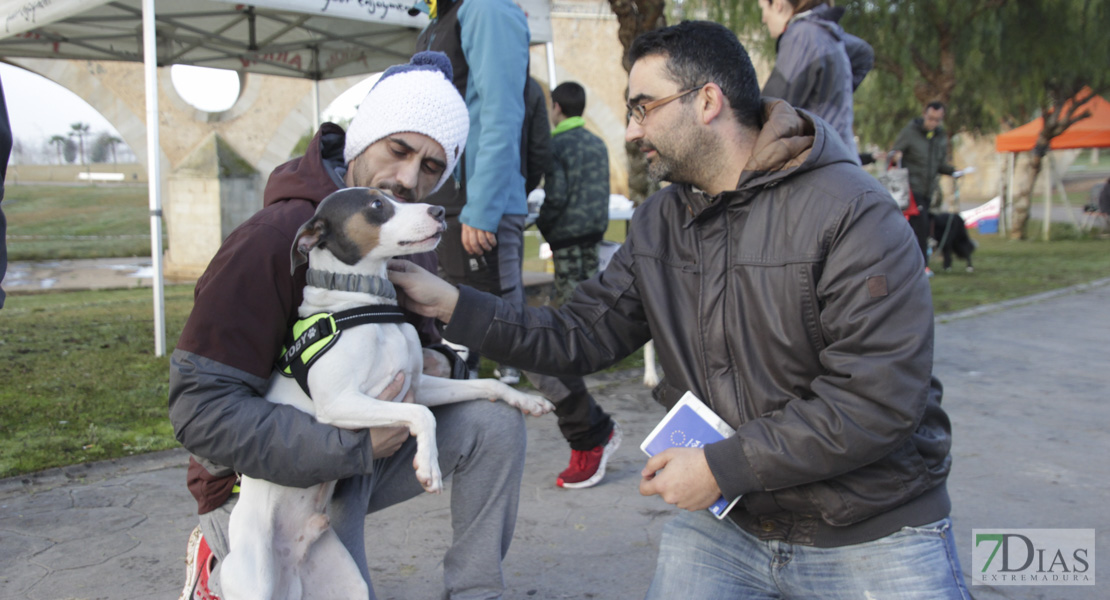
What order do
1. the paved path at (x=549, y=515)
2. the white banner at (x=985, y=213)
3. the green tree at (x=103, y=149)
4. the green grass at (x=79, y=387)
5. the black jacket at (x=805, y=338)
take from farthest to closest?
the green tree at (x=103, y=149), the white banner at (x=985, y=213), the green grass at (x=79, y=387), the paved path at (x=549, y=515), the black jacket at (x=805, y=338)

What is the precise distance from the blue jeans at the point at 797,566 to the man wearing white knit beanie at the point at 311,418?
1.65 ft

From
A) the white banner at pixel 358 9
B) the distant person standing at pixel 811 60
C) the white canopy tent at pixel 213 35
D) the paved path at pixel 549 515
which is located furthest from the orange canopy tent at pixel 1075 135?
the distant person standing at pixel 811 60

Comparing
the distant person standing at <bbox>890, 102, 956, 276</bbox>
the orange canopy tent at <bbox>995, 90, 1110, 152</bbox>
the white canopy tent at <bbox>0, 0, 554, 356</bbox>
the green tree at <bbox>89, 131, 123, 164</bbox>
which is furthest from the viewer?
the green tree at <bbox>89, 131, 123, 164</bbox>

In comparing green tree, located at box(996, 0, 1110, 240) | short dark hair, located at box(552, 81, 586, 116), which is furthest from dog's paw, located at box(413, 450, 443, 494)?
green tree, located at box(996, 0, 1110, 240)

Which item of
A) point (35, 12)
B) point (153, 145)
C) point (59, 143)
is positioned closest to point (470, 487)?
point (153, 145)

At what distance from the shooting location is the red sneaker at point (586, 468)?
143 inches

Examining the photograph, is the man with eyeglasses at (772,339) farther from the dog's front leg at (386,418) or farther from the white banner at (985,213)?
the white banner at (985,213)

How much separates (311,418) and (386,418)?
184 millimetres

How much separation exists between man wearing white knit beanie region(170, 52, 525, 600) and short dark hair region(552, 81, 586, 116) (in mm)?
2957

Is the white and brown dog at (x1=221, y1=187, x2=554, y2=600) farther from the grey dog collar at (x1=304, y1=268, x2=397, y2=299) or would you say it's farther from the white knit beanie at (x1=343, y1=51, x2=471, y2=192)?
the white knit beanie at (x1=343, y1=51, x2=471, y2=192)

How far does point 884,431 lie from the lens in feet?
5.87

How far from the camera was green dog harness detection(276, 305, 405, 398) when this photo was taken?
201cm

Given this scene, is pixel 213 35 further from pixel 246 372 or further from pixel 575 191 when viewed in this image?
pixel 246 372

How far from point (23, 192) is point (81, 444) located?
23.9 m
